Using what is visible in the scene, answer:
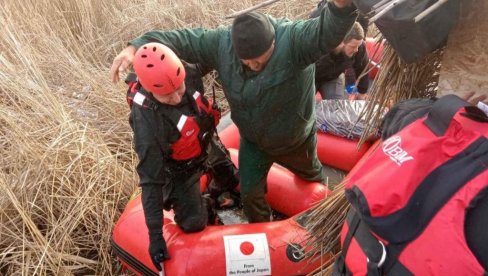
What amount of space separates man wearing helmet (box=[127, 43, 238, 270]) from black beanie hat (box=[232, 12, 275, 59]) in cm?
31

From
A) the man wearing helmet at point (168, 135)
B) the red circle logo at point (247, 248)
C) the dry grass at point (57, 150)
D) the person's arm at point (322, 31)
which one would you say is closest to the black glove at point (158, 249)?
the man wearing helmet at point (168, 135)

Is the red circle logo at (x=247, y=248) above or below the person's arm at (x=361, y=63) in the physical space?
below

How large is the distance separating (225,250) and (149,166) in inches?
23.1

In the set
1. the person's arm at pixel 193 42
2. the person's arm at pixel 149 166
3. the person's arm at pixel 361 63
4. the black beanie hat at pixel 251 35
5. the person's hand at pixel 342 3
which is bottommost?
the person's arm at pixel 361 63

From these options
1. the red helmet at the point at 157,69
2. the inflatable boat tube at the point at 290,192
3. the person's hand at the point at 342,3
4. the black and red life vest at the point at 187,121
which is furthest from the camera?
the inflatable boat tube at the point at 290,192

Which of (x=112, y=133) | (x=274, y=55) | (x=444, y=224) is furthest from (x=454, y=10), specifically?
(x=112, y=133)

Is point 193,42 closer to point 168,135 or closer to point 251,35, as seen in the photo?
point 251,35

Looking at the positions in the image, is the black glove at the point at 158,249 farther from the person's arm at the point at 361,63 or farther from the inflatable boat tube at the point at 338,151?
the person's arm at the point at 361,63

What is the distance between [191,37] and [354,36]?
→ 140 cm

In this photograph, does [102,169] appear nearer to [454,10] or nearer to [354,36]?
[354,36]

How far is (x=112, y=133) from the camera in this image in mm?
3537

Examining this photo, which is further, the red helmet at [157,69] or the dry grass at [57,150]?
the dry grass at [57,150]

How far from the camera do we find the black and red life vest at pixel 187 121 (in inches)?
89.5

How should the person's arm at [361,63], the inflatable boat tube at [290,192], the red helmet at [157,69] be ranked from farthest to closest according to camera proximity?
the person's arm at [361,63] < the inflatable boat tube at [290,192] < the red helmet at [157,69]
